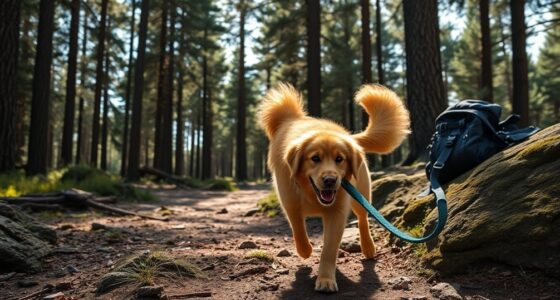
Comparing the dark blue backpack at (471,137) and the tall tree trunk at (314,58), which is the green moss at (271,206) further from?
the tall tree trunk at (314,58)

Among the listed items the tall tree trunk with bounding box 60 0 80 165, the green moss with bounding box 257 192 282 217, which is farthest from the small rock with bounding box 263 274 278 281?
the tall tree trunk with bounding box 60 0 80 165

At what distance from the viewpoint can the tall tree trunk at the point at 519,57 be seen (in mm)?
12523

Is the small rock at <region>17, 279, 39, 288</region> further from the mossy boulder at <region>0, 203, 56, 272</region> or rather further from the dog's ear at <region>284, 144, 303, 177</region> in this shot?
the dog's ear at <region>284, 144, 303, 177</region>

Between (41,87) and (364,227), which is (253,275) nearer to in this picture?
(364,227)

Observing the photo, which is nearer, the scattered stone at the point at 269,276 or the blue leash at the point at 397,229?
the blue leash at the point at 397,229

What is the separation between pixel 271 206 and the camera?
8.75 metres

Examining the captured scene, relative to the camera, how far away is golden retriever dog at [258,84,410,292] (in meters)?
3.41

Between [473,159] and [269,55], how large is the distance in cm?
2235

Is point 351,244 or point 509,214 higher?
point 509,214

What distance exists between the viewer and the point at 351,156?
3660 millimetres

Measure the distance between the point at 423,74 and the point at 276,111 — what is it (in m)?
4.83

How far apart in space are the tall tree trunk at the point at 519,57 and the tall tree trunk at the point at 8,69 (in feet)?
46.9

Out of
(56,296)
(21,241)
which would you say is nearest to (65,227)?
(21,241)

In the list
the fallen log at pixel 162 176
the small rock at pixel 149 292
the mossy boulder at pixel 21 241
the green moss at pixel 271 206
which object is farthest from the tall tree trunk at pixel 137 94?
the small rock at pixel 149 292
